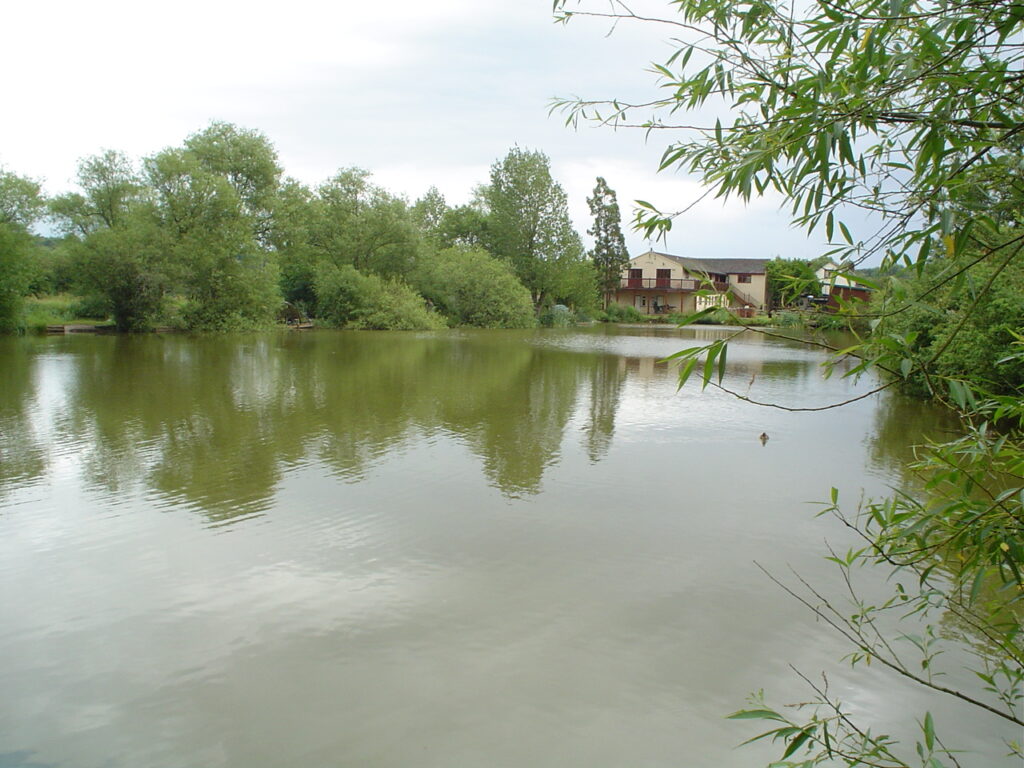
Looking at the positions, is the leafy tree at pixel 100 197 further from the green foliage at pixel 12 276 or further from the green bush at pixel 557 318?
the green bush at pixel 557 318

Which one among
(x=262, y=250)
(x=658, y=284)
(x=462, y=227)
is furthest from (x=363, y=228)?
(x=658, y=284)

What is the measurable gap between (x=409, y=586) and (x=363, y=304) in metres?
39.5

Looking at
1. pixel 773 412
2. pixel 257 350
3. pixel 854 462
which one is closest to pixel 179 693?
pixel 854 462

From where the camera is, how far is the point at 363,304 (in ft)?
143

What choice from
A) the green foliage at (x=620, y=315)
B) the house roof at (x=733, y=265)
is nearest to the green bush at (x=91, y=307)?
the green foliage at (x=620, y=315)

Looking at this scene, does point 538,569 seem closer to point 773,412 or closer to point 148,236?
point 773,412

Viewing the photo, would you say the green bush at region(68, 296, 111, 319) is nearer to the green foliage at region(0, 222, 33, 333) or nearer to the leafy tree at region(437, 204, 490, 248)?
the green foliage at region(0, 222, 33, 333)

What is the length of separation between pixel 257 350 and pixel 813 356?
22.5 metres

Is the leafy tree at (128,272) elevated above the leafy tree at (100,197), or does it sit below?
below

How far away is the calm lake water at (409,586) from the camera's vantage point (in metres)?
Result: 3.88

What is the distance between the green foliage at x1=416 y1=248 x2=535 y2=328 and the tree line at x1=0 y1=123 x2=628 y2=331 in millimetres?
97

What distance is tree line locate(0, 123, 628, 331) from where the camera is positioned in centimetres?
3350

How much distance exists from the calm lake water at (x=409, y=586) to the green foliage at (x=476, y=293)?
→ 36632 mm

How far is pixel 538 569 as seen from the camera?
5867 mm
